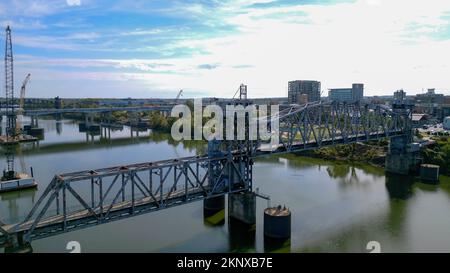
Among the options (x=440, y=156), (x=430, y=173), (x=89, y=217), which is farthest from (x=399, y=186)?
(x=89, y=217)

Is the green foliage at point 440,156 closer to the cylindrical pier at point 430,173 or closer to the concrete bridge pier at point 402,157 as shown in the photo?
the concrete bridge pier at point 402,157

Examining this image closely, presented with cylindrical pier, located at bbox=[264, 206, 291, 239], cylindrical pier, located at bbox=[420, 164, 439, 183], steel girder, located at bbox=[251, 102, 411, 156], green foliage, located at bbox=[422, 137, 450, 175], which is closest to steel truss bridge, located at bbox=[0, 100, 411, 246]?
steel girder, located at bbox=[251, 102, 411, 156]

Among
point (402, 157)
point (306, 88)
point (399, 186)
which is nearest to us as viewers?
point (399, 186)

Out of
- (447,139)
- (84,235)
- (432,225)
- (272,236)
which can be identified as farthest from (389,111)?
(84,235)

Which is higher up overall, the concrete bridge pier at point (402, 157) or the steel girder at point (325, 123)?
the steel girder at point (325, 123)

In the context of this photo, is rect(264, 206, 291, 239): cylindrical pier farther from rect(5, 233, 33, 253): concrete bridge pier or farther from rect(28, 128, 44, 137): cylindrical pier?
rect(28, 128, 44, 137): cylindrical pier

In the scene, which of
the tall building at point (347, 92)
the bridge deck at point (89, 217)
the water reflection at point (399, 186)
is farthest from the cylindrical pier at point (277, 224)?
the tall building at point (347, 92)

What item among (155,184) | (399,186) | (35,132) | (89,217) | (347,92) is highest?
(347,92)

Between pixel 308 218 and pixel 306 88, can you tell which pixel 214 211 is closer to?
pixel 308 218
